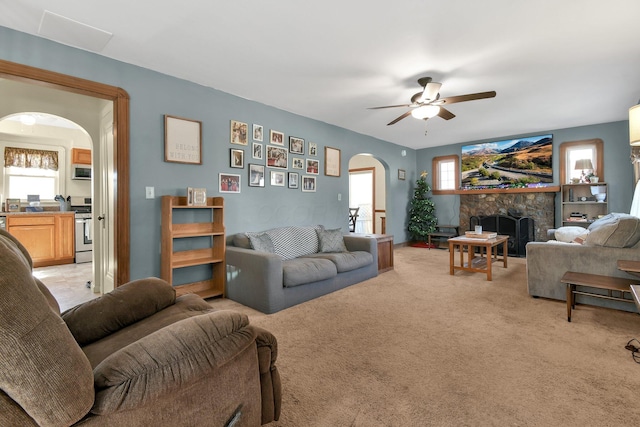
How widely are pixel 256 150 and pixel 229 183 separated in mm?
622

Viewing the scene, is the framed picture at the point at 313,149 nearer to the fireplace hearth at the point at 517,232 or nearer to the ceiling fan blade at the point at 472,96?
the ceiling fan blade at the point at 472,96

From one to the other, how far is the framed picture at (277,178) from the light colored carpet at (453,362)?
5.91ft

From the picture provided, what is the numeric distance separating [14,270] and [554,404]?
2.34 metres

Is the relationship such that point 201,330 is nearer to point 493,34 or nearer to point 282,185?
point 493,34

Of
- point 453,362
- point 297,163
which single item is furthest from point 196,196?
point 453,362

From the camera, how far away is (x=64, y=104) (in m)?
3.62

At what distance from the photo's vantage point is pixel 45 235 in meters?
5.29

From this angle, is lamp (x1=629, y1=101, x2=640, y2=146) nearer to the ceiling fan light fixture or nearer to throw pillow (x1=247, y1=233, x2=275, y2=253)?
the ceiling fan light fixture

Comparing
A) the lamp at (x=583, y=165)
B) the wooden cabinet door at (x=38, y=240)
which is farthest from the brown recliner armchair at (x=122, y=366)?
the lamp at (x=583, y=165)

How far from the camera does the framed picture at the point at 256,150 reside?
13.4ft

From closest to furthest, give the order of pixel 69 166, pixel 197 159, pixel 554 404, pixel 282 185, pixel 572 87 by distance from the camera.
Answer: pixel 554 404 < pixel 197 159 < pixel 572 87 < pixel 282 185 < pixel 69 166

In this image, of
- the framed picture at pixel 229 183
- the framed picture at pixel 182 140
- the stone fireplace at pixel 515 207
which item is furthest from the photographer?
the stone fireplace at pixel 515 207

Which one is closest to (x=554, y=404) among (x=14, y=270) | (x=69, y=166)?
(x=14, y=270)

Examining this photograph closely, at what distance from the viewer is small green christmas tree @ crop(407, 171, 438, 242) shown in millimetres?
7277
